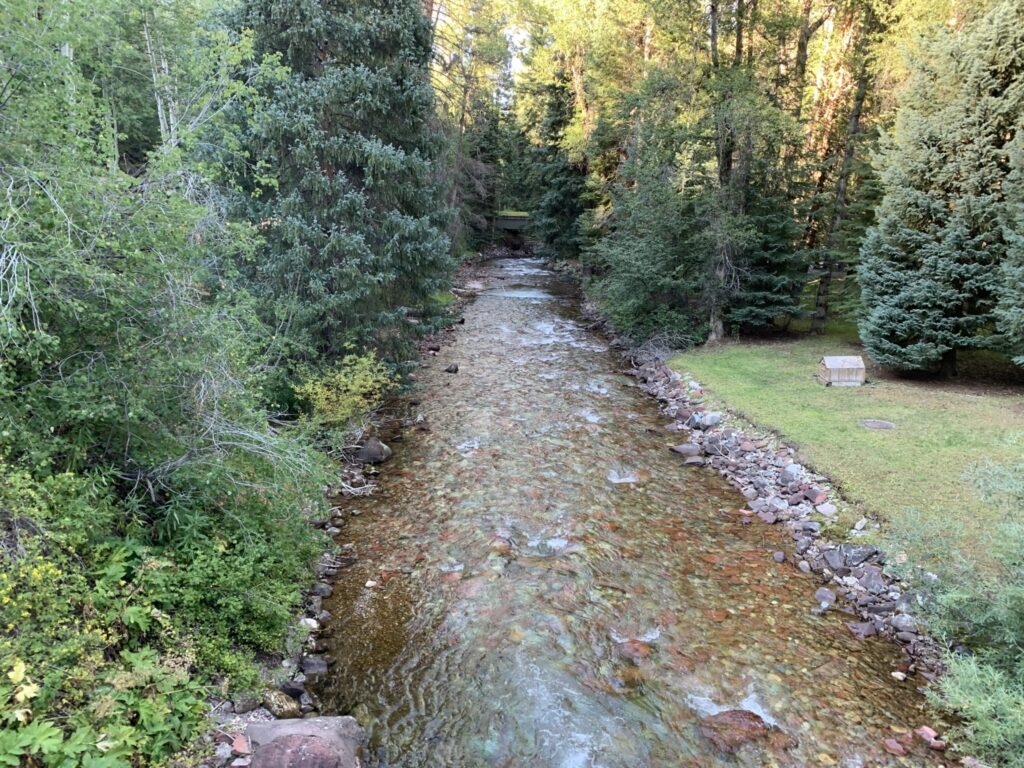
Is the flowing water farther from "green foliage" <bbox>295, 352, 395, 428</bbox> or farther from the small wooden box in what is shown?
the small wooden box

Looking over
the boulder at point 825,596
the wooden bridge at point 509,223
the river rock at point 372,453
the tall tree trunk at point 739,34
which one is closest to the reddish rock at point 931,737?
the boulder at point 825,596

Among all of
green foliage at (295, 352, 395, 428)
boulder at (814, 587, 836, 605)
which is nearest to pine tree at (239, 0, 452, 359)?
green foliage at (295, 352, 395, 428)

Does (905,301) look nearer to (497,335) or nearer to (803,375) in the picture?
(803,375)

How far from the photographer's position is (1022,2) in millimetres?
10781

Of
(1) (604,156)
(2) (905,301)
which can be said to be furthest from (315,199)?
(1) (604,156)

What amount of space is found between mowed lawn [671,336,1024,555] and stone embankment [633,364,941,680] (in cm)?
39

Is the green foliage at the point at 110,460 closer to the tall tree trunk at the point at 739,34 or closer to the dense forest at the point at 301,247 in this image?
the dense forest at the point at 301,247

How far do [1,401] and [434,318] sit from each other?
8994 millimetres

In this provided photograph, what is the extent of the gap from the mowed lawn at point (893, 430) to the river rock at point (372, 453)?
7.18m

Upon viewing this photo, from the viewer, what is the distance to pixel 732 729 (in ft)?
16.3

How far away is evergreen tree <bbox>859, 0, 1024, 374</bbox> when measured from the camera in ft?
36.7

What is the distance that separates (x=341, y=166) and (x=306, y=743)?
9.58 meters

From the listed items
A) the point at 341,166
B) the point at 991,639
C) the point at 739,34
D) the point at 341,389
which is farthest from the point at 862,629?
the point at 739,34

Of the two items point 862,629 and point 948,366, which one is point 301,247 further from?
point 948,366
